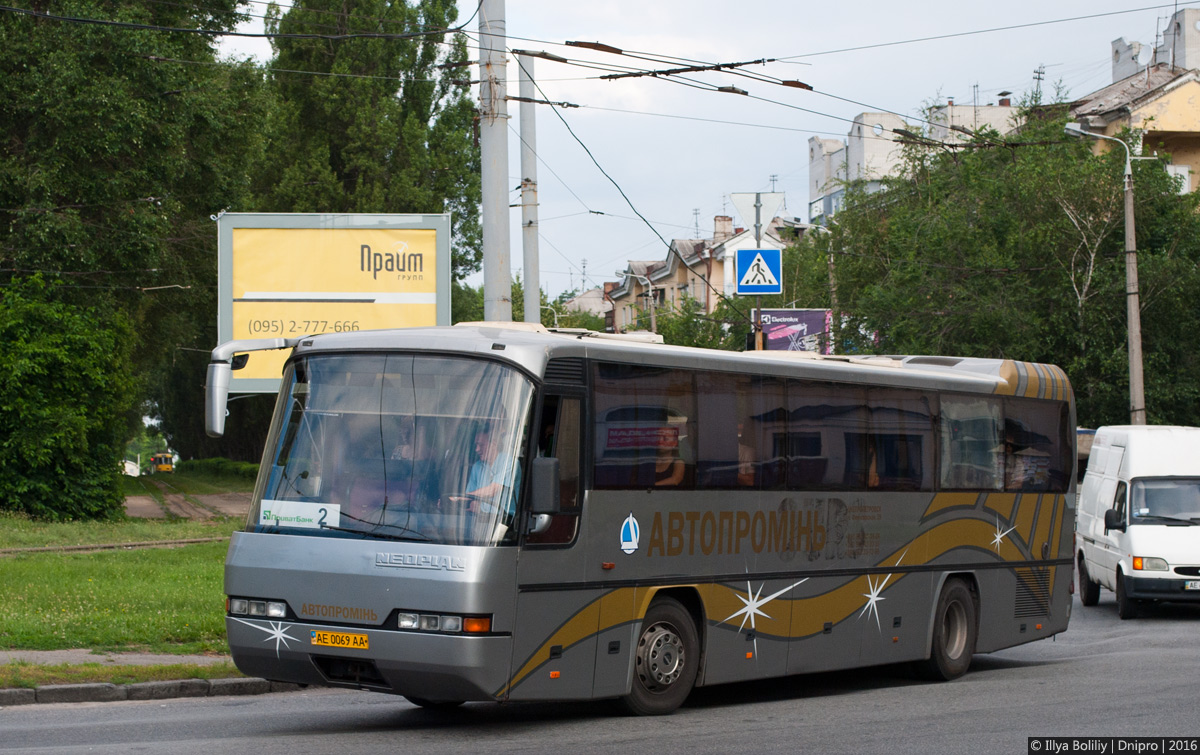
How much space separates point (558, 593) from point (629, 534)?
860 mm

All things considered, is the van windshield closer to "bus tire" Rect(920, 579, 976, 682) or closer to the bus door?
"bus tire" Rect(920, 579, 976, 682)

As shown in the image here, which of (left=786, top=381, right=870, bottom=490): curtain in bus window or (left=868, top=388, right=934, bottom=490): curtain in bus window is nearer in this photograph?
(left=786, top=381, right=870, bottom=490): curtain in bus window

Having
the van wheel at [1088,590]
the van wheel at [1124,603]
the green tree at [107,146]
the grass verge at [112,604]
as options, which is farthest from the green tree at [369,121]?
the van wheel at [1124,603]

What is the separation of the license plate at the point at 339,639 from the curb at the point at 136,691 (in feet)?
9.16

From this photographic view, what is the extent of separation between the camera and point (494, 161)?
14906 mm

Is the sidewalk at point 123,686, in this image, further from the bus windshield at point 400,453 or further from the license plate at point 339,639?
the license plate at point 339,639

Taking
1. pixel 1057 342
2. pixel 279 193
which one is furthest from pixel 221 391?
pixel 279 193

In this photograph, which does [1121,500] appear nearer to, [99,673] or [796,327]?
[99,673]

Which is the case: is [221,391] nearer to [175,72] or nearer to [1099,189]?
[175,72]

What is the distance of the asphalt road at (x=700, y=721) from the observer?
28.4 feet

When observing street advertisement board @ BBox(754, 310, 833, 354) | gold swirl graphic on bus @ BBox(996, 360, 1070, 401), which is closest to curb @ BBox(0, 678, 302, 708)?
gold swirl graphic on bus @ BBox(996, 360, 1070, 401)

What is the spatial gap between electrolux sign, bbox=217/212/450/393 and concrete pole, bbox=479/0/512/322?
27.1 feet

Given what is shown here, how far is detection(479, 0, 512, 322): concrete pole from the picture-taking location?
1468cm

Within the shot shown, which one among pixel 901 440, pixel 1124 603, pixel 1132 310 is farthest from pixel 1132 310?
pixel 901 440
